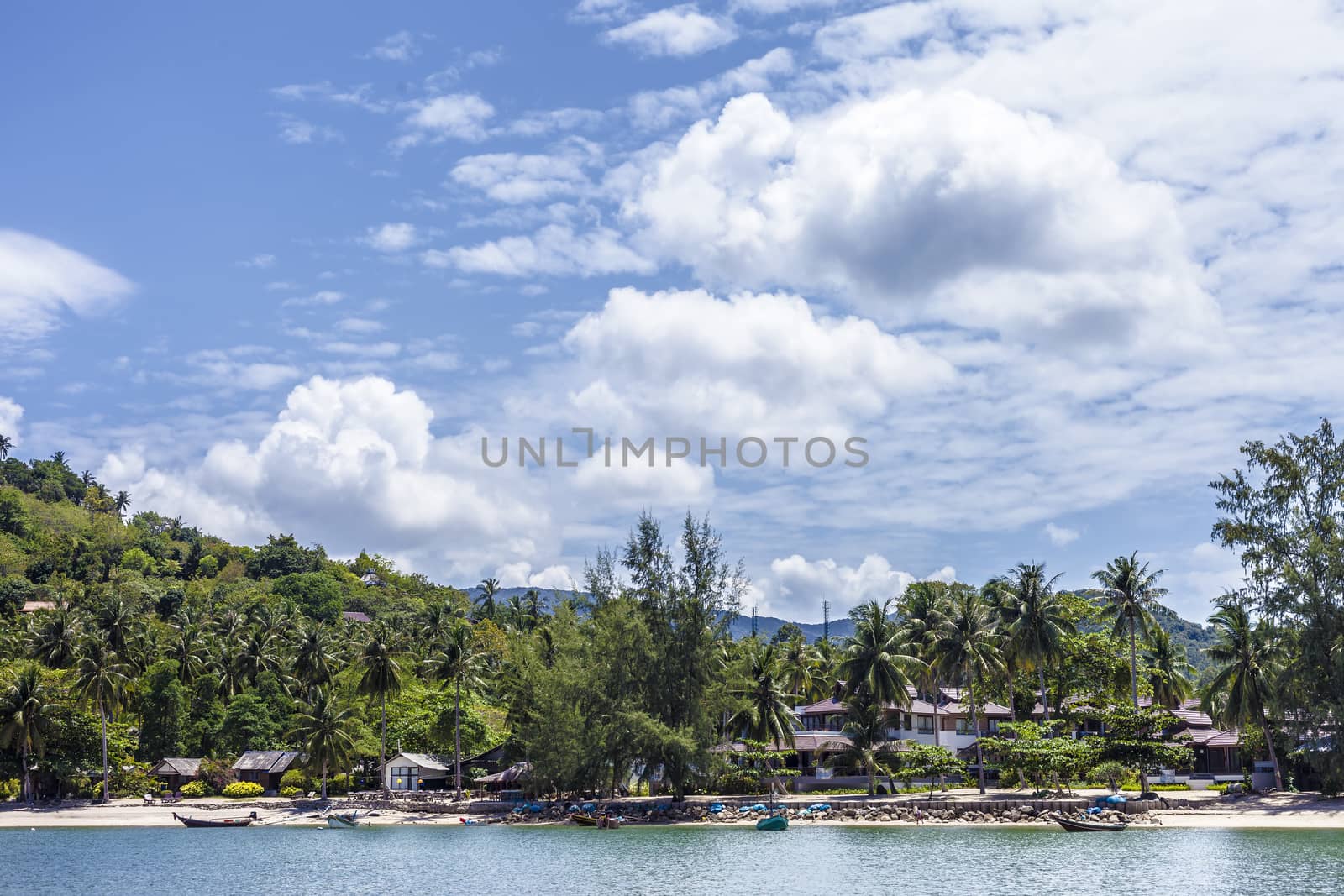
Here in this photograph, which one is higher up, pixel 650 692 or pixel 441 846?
pixel 650 692

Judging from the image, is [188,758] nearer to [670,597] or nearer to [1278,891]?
[670,597]

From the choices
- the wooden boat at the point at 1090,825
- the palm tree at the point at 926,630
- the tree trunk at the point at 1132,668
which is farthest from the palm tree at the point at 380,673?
the tree trunk at the point at 1132,668

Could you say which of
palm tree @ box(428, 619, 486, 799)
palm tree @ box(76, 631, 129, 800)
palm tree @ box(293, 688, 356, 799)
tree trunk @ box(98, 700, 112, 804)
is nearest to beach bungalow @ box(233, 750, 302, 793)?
palm tree @ box(293, 688, 356, 799)

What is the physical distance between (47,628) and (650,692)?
56733 millimetres

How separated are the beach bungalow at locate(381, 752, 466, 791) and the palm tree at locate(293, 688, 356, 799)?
4.34m

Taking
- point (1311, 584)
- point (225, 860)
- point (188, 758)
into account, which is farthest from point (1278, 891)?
point (188, 758)

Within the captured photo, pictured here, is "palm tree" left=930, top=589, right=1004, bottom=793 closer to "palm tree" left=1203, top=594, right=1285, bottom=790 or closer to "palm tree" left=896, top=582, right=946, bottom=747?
"palm tree" left=896, top=582, right=946, bottom=747

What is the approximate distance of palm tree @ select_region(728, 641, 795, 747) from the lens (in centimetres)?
7744

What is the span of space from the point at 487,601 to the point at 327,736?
79.6m

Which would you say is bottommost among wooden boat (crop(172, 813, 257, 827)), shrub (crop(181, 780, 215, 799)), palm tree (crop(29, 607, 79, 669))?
wooden boat (crop(172, 813, 257, 827))

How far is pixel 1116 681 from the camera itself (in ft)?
283

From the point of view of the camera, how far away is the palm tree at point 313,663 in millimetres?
94562

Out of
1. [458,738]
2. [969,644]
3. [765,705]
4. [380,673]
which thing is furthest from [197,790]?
[969,644]

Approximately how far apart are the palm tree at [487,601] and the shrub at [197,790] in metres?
62.3
